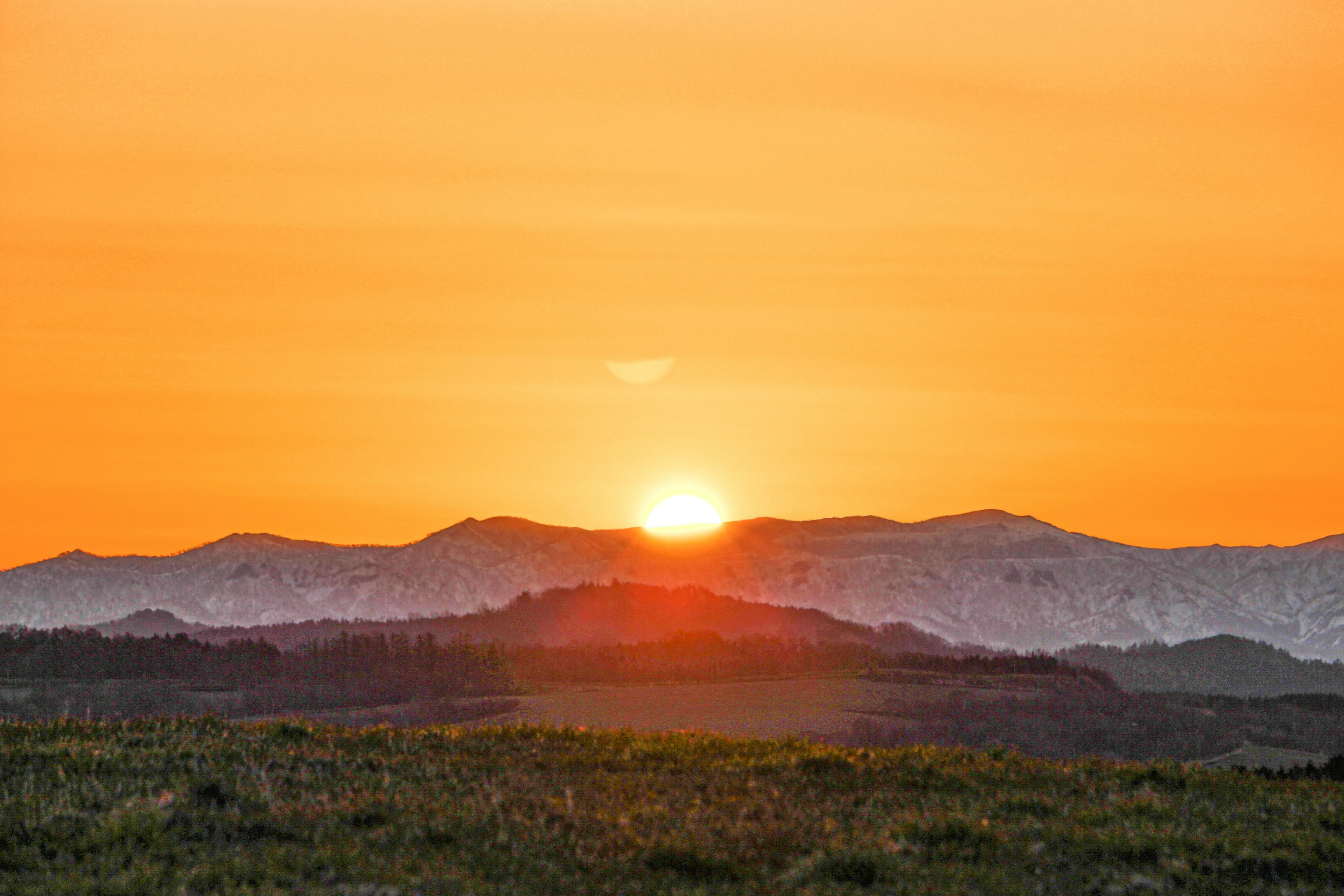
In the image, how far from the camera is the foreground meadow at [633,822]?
1786 centimetres

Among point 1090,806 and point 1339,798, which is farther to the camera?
point 1339,798

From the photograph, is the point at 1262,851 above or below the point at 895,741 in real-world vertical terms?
above

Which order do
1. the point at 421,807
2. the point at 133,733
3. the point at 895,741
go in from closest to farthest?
the point at 421,807
the point at 133,733
the point at 895,741

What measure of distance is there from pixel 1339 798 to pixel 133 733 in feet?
78.5

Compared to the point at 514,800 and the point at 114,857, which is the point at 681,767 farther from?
the point at 114,857

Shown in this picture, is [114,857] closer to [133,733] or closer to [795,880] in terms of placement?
[795,880]

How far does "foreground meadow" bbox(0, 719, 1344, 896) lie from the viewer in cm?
1786

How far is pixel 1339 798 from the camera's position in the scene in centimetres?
2439

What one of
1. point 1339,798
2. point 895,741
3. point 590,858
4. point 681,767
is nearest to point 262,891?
point 590,858

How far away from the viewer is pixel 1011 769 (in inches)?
1041

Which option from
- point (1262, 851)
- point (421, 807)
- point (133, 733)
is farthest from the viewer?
point (133, 733)

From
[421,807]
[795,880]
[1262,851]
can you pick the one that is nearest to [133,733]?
[421,807]

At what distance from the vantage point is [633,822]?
20.4 metres

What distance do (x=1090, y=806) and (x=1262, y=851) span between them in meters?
3.33
